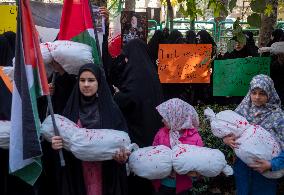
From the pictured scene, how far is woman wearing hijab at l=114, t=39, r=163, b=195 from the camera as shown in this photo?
3.78 metres

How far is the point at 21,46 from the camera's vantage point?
3035 millimetres

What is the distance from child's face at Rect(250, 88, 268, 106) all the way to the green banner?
41.3 inches

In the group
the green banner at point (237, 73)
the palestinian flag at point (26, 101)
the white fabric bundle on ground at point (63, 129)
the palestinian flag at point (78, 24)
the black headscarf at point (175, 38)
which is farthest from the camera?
the black headscarf at point (175, 38)

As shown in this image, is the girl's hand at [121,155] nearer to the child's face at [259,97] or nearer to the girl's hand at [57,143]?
the girl's hand at [57,143]

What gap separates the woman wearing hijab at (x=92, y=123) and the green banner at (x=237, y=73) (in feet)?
5.32

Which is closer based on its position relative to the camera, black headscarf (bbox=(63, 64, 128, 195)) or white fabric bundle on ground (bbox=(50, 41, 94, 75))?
black headscarf (bbox=(63, 64, 128, 195))

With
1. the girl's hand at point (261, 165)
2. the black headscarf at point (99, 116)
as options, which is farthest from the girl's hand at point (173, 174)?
the girl's hand at point (261, 165)

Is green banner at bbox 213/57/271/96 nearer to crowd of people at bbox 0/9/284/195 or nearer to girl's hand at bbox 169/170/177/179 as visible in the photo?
crowd of people at bbox 0/9/284/195

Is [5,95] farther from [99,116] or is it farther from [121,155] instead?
[121,155]

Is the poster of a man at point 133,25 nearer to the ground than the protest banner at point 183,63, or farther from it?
farther from it

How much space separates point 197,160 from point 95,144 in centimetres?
Result: 75

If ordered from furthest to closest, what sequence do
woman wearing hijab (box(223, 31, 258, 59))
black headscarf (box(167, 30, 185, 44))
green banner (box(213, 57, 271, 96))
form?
black headscarf (box(167, 30, 185, 44)), woman wearing hijab (box(223, 31, 258, 59)), green banner (box(213, 57, 271, 96))

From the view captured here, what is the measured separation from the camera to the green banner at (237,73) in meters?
4.46

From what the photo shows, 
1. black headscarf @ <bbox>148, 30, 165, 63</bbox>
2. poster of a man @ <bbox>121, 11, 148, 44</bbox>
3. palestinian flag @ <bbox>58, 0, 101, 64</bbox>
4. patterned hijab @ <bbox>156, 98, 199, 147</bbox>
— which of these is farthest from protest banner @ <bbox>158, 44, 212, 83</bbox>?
patterned hijab @ <bbox>156, 98, 199, 147</bbox>
